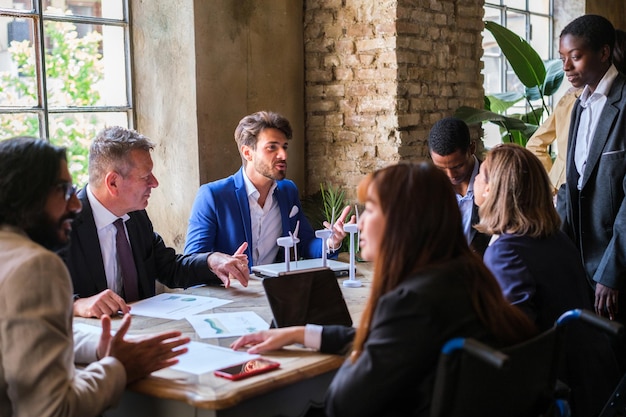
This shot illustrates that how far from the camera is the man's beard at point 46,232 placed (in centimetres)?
201

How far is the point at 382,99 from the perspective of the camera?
5.01 metres

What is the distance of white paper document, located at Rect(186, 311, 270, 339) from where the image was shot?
8.55 feet

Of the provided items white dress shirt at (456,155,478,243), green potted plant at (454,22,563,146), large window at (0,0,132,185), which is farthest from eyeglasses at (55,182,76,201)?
green potted plant at (454,22,563,146)

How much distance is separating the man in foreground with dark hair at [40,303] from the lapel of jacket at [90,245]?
1.04 m

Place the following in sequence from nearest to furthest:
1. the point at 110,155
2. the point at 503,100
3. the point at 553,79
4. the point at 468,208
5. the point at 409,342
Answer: the point at 409,342
the point at 110,155
the point at 468,208
the point at 553,79
the point at 503,100

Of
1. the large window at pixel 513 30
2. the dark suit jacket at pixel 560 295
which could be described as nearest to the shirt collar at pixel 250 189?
the dark suit jacket at pixel 560 295

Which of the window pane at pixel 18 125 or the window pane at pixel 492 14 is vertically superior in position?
the window pane at pixel 492 14

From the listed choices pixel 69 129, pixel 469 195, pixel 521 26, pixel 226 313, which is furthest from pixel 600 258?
pixel 521 26

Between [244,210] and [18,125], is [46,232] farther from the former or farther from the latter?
[18,125]

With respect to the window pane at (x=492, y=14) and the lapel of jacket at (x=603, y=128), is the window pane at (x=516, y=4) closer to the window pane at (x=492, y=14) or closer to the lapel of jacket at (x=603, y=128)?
the window pane at (x=492, y=14)

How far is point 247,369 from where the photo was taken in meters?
2.22

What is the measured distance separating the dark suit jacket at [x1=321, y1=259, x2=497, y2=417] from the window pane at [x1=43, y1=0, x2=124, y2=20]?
3.27 metres

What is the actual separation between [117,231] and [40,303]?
1478mm

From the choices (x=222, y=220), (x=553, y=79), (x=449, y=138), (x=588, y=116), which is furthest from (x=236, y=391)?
(x=553, y=79)
